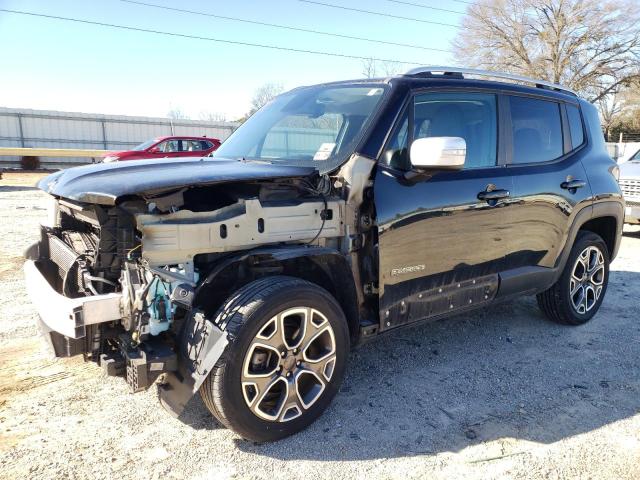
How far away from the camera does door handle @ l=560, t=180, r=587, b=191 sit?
171 inches

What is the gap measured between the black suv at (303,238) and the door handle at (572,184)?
0.01 meters

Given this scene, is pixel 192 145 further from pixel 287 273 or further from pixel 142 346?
pixel 142 346

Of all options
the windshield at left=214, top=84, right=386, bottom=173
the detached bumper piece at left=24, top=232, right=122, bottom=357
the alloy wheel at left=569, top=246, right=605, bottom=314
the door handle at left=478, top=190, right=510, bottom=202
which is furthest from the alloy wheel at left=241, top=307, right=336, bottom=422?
the alloy wheel at left=569, top=246, right=605, bottom=314

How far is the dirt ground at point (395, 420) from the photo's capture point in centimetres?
269

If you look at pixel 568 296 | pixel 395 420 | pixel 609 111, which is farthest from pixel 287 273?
pixel 609 111

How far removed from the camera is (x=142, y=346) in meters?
2.65

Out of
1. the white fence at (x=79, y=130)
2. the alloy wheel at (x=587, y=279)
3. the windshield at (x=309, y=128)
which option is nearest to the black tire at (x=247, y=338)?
the windshield at (x=309, y=128)

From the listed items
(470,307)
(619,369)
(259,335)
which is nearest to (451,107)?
(470,307)

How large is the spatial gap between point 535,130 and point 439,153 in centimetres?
175

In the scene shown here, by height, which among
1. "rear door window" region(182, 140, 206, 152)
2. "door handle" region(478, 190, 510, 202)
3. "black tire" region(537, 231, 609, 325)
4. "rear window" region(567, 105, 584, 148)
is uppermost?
"rear door window" region(182, 140, 206, 152)

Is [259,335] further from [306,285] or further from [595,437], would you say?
[595,437]

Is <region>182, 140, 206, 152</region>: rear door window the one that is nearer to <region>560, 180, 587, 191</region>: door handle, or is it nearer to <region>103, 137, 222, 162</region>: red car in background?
<region>103, 137, 222, 162</region>: red car in background

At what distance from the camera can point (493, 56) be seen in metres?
34.1

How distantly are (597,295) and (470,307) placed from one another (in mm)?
1983
